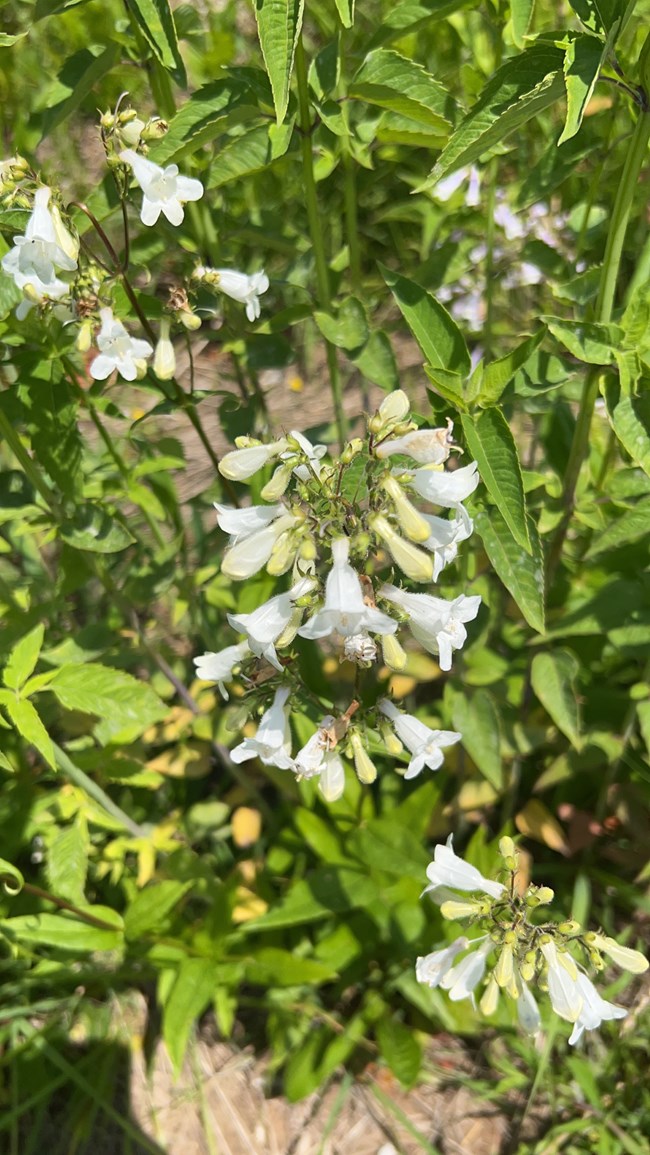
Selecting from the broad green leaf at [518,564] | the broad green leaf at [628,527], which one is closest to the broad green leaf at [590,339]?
the broad green leaf at [518,564]

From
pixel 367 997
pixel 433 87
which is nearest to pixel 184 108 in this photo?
pixel 433 87

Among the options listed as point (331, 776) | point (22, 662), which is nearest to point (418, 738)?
point (331, 776)

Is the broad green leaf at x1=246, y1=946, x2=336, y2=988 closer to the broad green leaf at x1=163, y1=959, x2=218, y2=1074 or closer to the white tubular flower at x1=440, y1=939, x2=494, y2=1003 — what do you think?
the broad green leaf at x1=163, y1=959, x2=218, y2=1074

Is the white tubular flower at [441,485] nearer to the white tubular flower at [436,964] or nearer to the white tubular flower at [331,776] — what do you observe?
the white tubular flower at [331,776]

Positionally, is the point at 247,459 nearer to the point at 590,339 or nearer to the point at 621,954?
the point at 590,339

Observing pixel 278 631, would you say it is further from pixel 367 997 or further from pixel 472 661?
pixel 367 997

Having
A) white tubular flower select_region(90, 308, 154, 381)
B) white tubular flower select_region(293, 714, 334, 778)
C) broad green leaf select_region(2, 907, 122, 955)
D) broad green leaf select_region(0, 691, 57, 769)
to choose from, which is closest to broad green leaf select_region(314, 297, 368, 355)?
white tubular flower select_region(90, 308, 154, 381)
